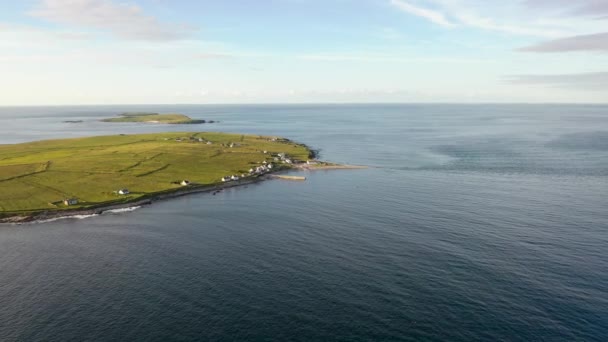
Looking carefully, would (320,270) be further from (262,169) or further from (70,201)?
(262,169)

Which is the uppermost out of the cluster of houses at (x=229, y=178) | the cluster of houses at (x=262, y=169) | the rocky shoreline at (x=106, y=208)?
the cluster of houses at (x=262, y=169)

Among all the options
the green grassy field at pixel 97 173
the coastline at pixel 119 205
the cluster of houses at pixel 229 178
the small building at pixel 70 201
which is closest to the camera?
the coastline at pixel 119 205

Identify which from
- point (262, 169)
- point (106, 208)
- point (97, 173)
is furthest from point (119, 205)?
point (262, 169)

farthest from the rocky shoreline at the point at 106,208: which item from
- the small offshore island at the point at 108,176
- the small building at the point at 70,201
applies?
the small building at the point at 70,201

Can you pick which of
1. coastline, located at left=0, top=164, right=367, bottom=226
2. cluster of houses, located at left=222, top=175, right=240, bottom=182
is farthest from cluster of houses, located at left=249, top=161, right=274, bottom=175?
cluster of houses, located at left=222, top=175, right=240, bottom=182

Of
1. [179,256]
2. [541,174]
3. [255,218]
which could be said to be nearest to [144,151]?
[255,218]

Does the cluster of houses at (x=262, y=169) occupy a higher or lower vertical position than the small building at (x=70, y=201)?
higher

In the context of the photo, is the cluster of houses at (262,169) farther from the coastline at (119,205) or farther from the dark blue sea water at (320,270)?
the dark blue sea water at (320,270)
